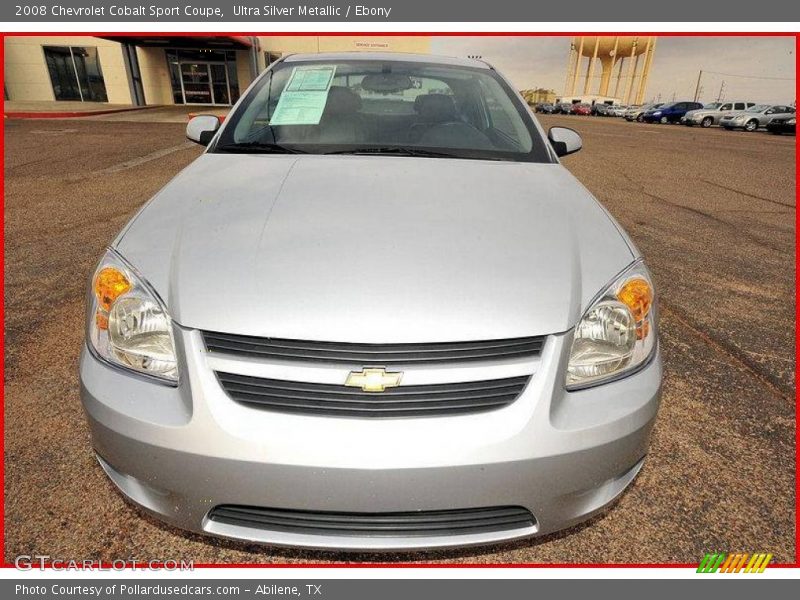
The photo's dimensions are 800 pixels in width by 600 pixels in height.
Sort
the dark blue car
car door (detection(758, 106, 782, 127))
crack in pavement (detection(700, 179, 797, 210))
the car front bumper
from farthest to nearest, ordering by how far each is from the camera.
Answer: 1. the dark blue car
2. car door (detection(758, 106, 782, 127))
3. crack in pavement (detection(700, 179, 797, 210))
4. the car front bumper

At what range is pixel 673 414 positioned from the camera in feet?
7.35

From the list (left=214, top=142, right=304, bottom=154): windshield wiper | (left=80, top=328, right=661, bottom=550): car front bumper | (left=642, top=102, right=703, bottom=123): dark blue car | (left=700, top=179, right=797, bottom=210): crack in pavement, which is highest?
(left=214, top=142, right=304, bottom=154): windshield wiper

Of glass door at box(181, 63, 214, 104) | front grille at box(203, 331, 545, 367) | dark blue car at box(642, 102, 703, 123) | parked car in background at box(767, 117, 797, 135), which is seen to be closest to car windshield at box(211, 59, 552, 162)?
front grille at box(203, 331, 545, 367)

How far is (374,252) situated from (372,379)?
395 mm

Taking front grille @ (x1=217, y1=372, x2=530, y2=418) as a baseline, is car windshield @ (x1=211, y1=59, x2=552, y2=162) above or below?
above

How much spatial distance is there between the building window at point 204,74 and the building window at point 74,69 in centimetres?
371

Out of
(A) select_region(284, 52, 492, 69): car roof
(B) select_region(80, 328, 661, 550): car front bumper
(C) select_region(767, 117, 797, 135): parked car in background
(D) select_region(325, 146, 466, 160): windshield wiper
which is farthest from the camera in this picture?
(C) select_region(767, 117, 797, 135): parked car in background

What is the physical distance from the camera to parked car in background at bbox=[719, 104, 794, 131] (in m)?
23.2

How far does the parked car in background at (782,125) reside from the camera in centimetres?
2164

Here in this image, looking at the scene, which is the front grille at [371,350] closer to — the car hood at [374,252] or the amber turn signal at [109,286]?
the car hood at [374,252]

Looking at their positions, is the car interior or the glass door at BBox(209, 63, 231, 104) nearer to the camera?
the car interior

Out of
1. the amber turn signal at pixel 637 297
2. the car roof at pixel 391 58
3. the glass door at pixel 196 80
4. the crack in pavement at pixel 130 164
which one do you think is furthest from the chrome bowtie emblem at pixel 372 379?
the glass door at pixel 196 80

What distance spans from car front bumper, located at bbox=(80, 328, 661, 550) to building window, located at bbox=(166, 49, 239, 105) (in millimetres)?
29084

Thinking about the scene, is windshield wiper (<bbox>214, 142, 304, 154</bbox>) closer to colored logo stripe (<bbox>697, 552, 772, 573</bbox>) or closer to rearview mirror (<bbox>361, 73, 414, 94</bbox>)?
rearview mirror (<bbox>361, 73, 414, 94</bbox>)
